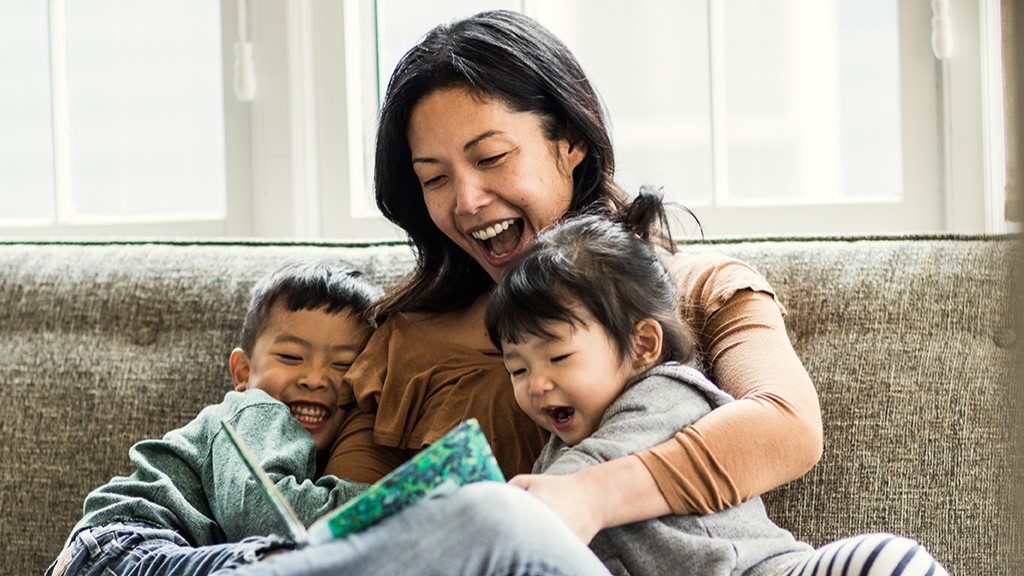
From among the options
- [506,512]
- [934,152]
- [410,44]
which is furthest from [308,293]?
[934,152]

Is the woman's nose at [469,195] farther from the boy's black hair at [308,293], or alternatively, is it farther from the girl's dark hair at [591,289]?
the boy's black hair at [308,293]

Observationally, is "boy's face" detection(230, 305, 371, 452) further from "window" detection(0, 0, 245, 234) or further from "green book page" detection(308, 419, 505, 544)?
"window" detection(0, 0, 245, 234)

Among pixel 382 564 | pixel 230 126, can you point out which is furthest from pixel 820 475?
pixel 230 126

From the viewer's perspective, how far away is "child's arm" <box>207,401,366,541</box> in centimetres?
132

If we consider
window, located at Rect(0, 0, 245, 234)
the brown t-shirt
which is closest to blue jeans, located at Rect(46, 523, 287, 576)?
the brown t-shirt

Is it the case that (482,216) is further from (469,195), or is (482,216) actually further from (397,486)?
(397,486)

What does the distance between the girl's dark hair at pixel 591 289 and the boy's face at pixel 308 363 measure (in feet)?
1.13

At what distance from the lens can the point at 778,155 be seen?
2201mm

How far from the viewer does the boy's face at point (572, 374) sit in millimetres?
1217

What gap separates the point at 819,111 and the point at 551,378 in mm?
1187

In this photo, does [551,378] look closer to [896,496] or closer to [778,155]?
[896,496]

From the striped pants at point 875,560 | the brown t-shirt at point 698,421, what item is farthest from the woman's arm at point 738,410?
the striped pants at point 875,560

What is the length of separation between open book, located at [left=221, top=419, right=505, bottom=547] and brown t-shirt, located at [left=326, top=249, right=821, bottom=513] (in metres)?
0.27

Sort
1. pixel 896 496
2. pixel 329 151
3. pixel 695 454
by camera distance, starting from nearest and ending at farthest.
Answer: pixel 695 454 → pixel 896 496 → pixel 329 151
